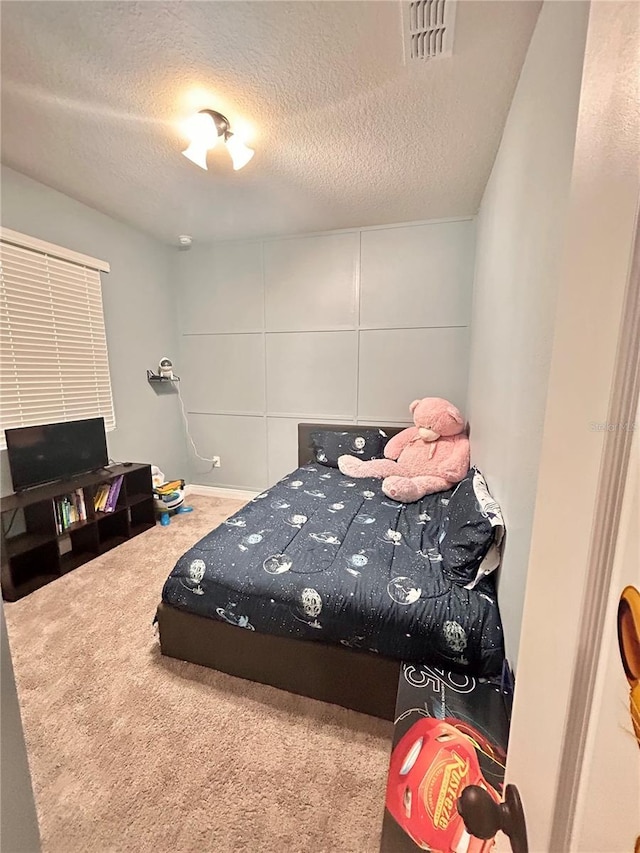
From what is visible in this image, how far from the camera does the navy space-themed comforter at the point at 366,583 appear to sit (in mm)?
1207

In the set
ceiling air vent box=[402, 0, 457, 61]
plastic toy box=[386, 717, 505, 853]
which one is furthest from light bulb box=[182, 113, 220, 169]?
plastic toy box=[386, 717, 505, 853]

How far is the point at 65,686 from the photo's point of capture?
1445mm

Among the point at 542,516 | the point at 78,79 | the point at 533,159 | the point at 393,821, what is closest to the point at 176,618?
the point at 393,821

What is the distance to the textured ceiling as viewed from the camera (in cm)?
124

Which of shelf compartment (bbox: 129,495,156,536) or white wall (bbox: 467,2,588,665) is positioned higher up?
white wall (bbox: 467,2,588,665)

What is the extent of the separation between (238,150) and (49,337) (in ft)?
6.02

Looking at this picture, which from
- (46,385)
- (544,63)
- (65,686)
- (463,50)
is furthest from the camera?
(46,385)

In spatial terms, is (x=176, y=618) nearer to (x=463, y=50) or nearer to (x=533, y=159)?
(x=533, y=159)

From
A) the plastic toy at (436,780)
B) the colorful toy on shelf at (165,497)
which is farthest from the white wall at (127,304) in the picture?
the plastic toy at (436,780)

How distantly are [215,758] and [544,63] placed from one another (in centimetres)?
254

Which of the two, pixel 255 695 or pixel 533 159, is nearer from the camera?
pixel 533 159

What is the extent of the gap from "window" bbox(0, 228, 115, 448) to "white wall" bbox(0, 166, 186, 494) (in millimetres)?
109

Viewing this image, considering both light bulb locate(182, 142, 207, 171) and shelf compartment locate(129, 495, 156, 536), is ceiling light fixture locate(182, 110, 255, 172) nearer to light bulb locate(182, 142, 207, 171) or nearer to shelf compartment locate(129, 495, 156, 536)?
light bulb locate(182, 142, 207, 171)

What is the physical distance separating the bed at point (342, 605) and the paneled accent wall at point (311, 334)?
1611mm
